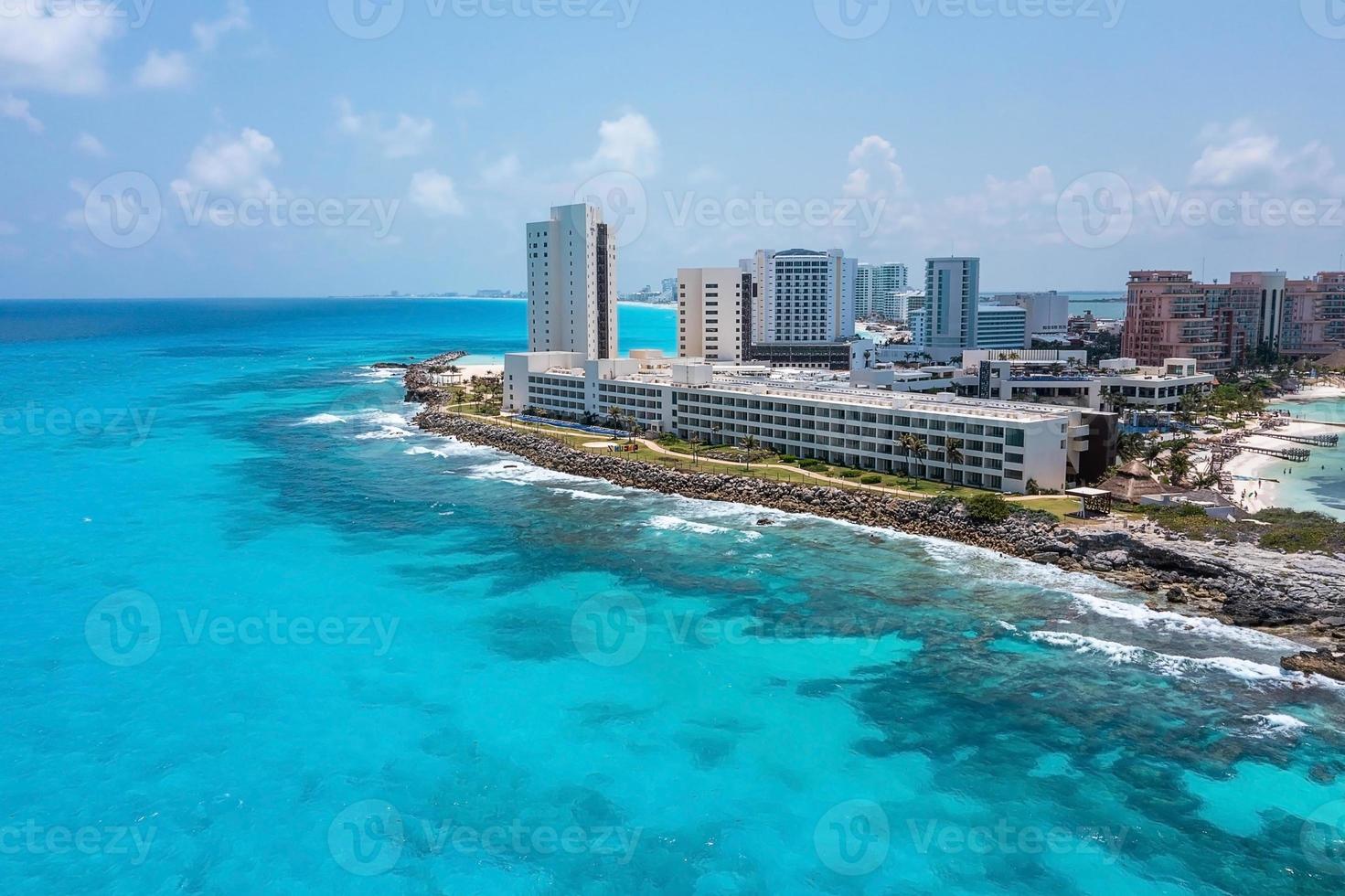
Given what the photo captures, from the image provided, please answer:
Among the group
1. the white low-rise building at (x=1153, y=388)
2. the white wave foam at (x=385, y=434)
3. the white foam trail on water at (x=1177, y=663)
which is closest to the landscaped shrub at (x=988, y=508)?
the white foam trail on water at (x=1177, y=663)

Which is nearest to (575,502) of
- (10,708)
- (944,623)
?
(944,623)

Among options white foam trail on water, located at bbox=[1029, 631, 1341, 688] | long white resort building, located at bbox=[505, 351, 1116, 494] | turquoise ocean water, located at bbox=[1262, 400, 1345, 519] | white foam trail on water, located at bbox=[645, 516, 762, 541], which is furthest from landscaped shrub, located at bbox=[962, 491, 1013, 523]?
turquoise ocean water, located at bbox=[1262, 400, 1345, 519]

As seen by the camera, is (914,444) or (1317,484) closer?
(914,444)

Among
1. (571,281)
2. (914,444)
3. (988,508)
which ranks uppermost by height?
(571,281)

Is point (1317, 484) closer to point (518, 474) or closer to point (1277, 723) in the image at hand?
point (1277, 723)

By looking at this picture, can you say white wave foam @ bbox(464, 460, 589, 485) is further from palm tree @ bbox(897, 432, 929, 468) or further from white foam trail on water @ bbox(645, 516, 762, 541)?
palm tree @ bbox(897, 432, 929, 468)

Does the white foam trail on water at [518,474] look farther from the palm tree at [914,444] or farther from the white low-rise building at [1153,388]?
the white low-rise building at [1153,388]

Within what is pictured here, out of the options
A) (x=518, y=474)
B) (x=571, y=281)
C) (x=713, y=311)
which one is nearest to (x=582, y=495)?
(x=518, y=474)
